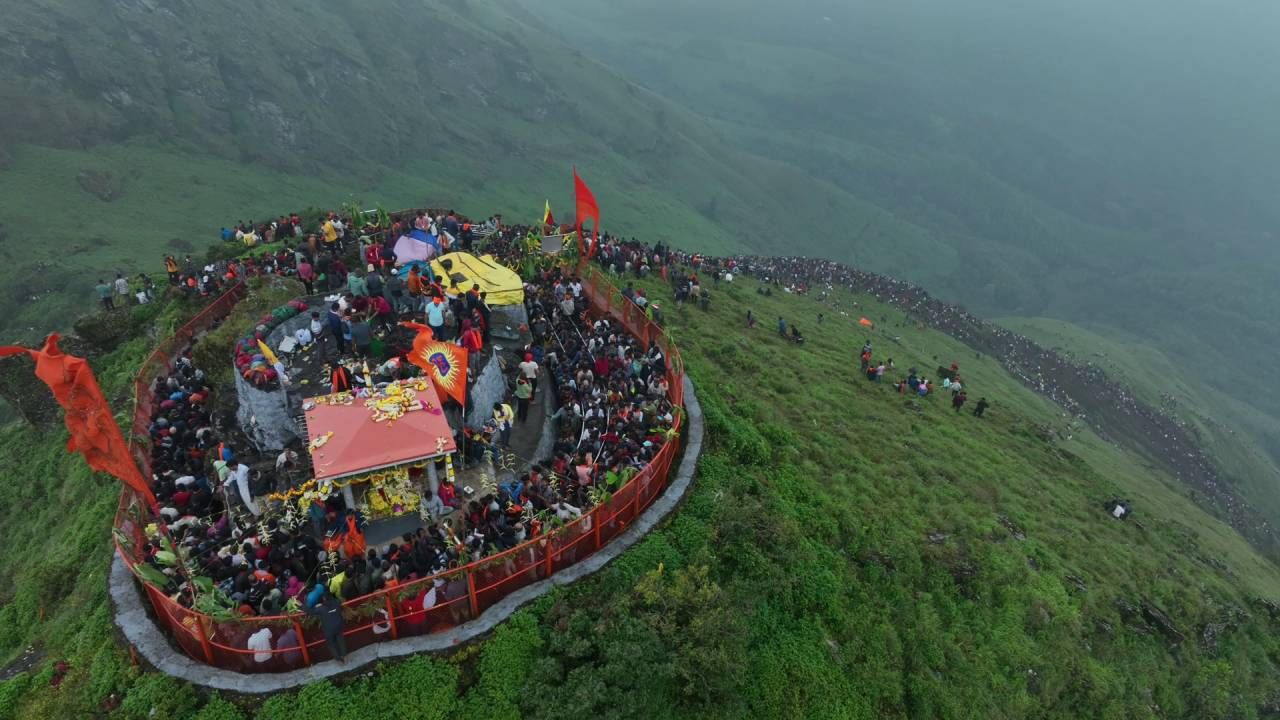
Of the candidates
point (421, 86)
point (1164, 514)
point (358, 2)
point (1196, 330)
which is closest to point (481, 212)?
point (421, 86)

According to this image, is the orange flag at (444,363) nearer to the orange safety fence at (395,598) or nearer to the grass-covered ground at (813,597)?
the orange safety fence at (395,598)

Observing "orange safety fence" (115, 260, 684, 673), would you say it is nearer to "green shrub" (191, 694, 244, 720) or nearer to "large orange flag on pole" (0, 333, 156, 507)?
"green shrub" (191, 694, 244, 720)

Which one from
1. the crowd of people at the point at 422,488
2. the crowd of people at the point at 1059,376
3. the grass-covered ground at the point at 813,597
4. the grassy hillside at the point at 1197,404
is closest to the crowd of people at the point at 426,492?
the crowd of people at the point at 422,488

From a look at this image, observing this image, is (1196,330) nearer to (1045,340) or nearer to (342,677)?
(1045,340)

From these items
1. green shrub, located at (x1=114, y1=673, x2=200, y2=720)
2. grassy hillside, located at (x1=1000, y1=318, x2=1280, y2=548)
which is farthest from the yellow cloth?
grassy hillside, located at (x1=1000, y1=318, x2=1280, y2=548)

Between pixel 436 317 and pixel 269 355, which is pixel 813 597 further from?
pixel 269 355

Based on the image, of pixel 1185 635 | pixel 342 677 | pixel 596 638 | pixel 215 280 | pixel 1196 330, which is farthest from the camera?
pixel 1196 330

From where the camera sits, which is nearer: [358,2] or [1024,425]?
[1024,425]
